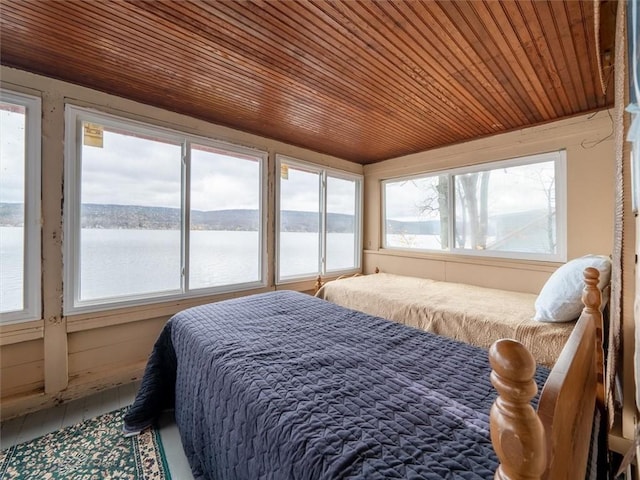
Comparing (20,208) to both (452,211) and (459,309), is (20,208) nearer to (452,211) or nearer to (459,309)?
(459,309)

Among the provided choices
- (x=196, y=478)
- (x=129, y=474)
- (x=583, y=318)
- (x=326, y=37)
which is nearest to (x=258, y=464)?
(x=196, y=478)

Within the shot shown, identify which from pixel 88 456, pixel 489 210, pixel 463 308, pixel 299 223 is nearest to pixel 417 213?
pixel 489 210

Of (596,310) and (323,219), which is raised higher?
(323,219)

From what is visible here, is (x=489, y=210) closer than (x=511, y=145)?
No

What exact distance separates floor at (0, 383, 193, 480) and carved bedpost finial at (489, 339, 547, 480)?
1.71 m

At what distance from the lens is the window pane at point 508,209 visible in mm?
2838

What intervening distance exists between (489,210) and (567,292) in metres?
1.66

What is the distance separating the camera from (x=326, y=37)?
165cm

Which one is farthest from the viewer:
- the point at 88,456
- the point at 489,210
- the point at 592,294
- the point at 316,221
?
the point at 316,221

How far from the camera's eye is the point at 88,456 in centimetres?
158

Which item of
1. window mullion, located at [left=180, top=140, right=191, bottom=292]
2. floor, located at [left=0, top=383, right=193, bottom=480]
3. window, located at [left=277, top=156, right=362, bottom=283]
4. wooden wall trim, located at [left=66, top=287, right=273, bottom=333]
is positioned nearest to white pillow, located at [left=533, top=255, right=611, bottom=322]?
floor, located at [left=0, top=383, right=193, bottom=480]

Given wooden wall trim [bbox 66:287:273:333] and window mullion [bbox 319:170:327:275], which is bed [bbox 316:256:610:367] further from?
wooden wall trim [bbox 66:287:273:333]

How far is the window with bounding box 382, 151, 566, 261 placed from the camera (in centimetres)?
280

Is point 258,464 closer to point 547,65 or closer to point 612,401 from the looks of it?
point 612,401
